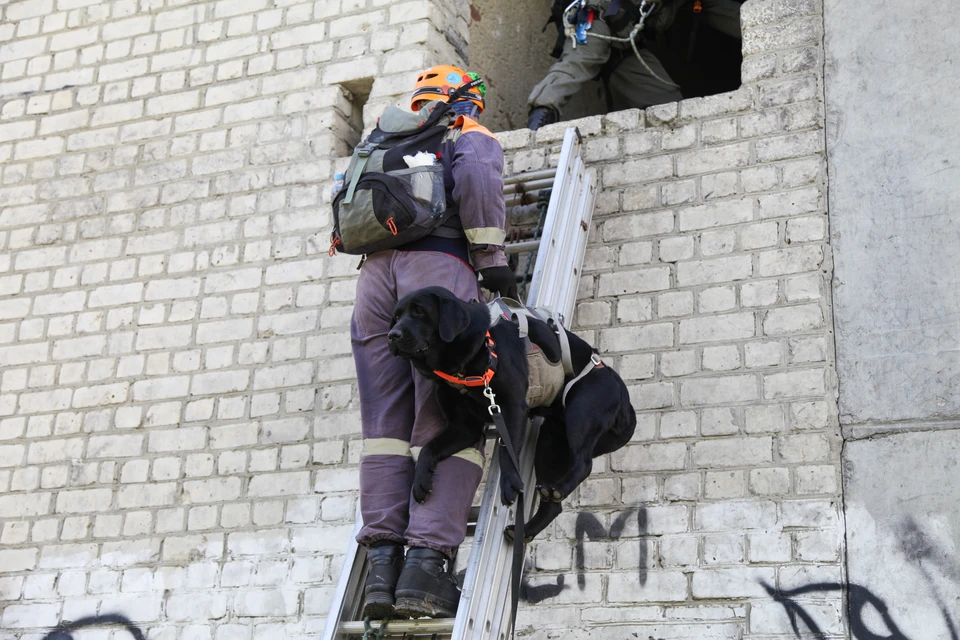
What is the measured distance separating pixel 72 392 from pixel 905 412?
3.97 metres

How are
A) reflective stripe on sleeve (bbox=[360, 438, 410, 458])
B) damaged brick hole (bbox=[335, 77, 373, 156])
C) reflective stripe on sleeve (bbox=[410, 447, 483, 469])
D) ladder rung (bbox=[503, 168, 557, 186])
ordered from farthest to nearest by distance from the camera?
1. damaged brick hole (bbox=[335, 77, 373, 156])
2. ladder rung (bbox=[503, 168, 557, 186])
3. reflective stripe on sleeve (bbox=[360, 438, 410, 458])
4. reflective stripe on sleeve (bbox=[410, 447, 483, 469])

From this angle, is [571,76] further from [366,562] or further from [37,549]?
[37,549]

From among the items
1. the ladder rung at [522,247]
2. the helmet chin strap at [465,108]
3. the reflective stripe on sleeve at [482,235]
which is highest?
the helmet chin strap at [465,108]

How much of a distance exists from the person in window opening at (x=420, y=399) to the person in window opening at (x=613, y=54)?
1686mm

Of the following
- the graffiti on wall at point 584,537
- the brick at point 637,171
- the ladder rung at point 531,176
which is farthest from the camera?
the brick at point 637,171

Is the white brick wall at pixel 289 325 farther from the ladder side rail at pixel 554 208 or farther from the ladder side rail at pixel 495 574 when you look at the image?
the ladder side rail at pixel 495 574

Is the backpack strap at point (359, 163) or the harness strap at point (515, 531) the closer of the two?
the harness strap at point (515, 531)

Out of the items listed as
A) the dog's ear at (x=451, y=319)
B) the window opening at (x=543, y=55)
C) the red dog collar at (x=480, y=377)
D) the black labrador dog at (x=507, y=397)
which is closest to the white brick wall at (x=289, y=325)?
the window opening at (x=543, y=55)

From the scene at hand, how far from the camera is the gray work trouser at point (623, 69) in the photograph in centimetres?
618

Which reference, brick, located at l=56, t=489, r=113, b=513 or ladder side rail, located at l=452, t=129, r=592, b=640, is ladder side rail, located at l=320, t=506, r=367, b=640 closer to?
ladder side rail, located at l=452, t=129, r=592, b=640

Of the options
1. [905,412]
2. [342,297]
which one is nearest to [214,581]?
[342,297]

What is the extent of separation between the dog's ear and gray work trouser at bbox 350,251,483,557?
41 centimetres

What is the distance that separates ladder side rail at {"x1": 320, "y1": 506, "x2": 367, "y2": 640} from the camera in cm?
376

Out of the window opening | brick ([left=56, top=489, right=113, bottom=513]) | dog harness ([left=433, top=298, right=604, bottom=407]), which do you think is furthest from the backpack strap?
brick ([left=56, top=489, right=113, bottom=513])
